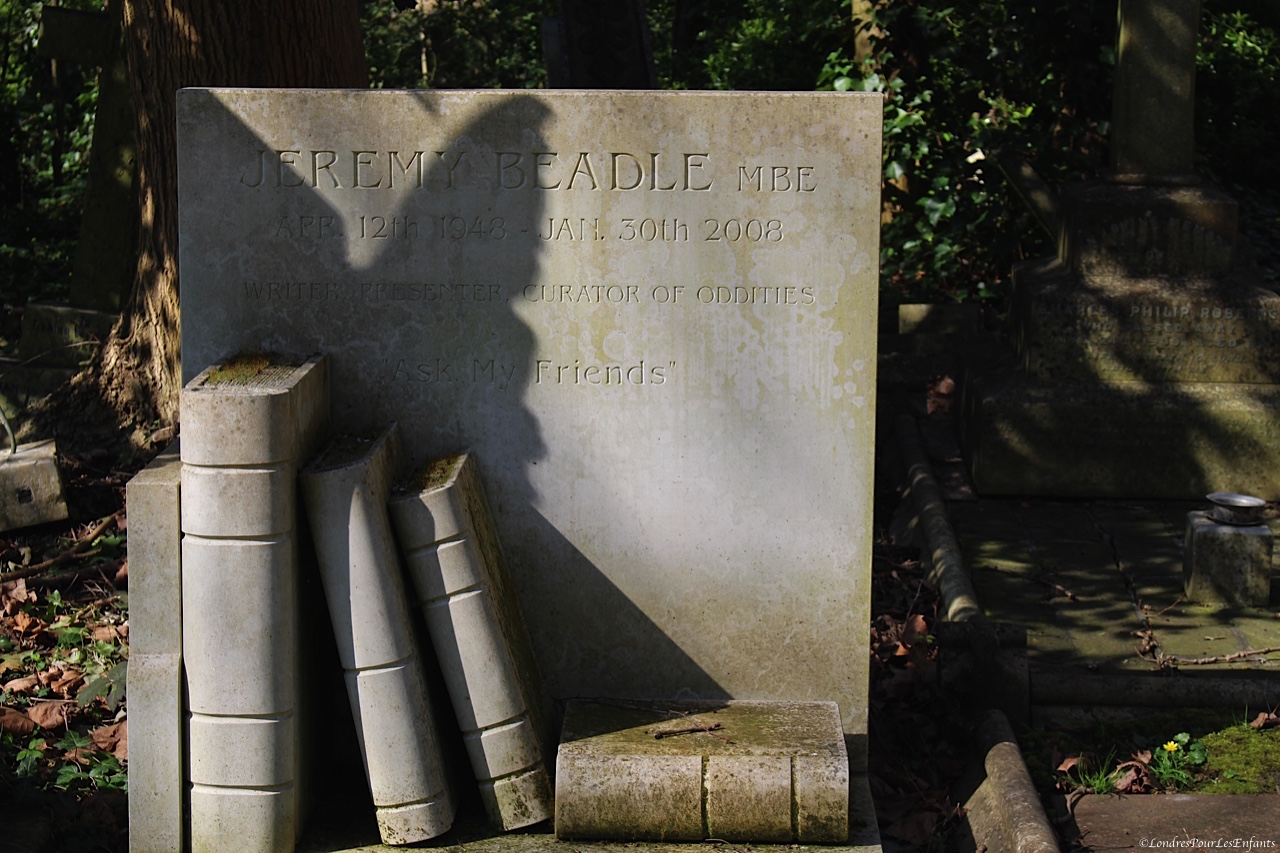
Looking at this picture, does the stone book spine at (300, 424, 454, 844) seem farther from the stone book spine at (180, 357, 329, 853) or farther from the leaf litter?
the leaf litter

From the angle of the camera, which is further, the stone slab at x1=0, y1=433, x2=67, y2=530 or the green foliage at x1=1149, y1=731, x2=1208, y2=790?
the stone slab at x1=0, y1=433, x2=67, y2=530

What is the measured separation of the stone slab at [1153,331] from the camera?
313 inches

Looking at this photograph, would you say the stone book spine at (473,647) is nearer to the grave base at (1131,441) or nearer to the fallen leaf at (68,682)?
the fallen leaf at (68,682)

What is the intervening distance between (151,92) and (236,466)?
3759 mm

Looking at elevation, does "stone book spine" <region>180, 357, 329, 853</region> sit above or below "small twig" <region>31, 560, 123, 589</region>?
above

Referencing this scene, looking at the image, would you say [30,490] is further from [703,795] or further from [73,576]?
[703,795]

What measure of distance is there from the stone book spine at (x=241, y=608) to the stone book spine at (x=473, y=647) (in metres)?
0.33

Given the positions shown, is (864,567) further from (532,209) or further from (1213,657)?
(1213,657)

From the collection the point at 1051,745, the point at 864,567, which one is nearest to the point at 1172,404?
the point at 1051,745

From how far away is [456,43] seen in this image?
16.4 metres

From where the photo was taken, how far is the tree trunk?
20.2ft

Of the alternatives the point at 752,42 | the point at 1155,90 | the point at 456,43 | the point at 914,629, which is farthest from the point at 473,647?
the point at 456,43

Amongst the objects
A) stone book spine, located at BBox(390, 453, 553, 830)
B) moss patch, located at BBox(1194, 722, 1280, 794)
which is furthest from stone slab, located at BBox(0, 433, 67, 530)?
moss patch, located at BBox(1194, 722, 1280, 794)

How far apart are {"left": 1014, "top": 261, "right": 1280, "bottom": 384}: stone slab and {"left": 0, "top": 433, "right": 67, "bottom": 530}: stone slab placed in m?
5.30
